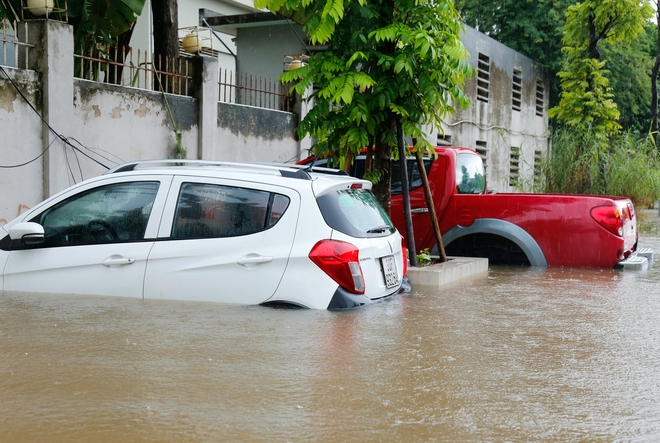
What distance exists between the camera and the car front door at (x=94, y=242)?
258 inches

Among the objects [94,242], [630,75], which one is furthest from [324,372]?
A: [630,75]

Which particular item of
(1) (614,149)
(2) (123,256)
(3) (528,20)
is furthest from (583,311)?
(3) (528,20)

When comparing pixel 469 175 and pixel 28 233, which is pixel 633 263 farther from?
pixel 28 233

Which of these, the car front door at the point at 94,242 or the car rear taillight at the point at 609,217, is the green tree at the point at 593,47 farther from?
the car front door at the point at 94,242

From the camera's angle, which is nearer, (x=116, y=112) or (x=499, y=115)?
(x=116, y=112)

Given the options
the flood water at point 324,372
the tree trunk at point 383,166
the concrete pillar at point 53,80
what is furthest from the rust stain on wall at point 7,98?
the tree trunk at point 383,166

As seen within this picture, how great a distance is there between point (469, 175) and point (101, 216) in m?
5.85

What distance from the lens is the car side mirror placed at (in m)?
6.65

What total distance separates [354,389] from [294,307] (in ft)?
5.84

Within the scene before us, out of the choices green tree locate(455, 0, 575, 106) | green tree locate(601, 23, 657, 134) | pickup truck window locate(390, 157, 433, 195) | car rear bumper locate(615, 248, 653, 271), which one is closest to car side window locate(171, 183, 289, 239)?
pickup truck window locate(390, 157, 433, 195)

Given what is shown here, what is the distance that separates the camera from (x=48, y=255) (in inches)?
268

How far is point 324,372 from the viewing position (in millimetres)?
4945

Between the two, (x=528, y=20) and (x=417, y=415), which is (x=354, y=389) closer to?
(x=417, y=415)

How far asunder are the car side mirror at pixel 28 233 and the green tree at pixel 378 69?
3.50 metres
